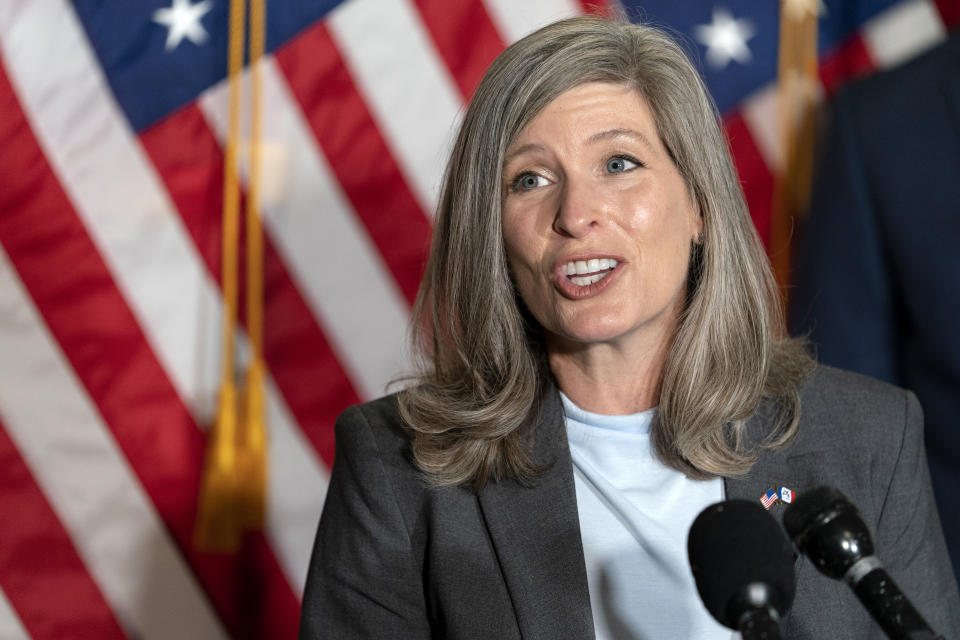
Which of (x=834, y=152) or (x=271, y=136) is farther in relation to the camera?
(x=271, y=136)

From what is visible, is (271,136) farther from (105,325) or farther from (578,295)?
(578,295)

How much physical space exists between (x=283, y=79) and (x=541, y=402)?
1.03 m

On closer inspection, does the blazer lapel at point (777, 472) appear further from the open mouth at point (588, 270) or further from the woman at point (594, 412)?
the open mouth at point (588, 270)

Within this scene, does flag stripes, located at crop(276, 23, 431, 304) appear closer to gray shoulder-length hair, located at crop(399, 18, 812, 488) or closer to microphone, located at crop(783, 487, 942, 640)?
gray shoulder-length hair, located at crop(399, 18, 812, 488)

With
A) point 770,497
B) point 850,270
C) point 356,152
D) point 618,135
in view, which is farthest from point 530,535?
point 356,152

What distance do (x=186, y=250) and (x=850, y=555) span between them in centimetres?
166

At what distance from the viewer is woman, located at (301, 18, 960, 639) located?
1.41 meters

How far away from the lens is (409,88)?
90.8 inches

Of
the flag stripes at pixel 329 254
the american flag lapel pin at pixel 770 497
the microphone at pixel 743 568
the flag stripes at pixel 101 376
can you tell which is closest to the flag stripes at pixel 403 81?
the flag stripes at pixel 329 254

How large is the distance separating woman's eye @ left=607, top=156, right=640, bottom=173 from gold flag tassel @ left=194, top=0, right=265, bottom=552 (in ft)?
3.24

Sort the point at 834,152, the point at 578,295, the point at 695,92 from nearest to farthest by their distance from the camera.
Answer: the point at 578,295, the point at 695,92, the point at 834,152

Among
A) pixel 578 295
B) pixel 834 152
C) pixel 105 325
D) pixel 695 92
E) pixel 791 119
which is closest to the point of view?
pixel 578 295

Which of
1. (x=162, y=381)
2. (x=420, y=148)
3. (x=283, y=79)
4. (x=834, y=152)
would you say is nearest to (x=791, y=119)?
(x=834, y=152)

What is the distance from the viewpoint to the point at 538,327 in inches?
64.3
